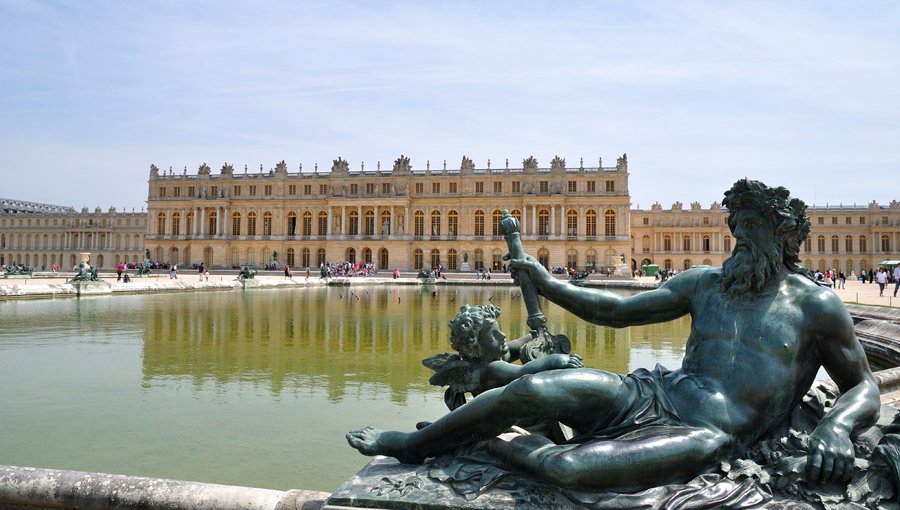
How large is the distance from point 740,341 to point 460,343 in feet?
3.72

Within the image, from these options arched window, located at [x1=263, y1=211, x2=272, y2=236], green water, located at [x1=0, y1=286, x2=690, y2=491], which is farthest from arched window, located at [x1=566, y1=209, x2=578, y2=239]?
green water, located at [x1=0, y1=286, x2=690, y2=491]

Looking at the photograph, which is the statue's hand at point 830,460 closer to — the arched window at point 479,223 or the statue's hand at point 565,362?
the statue's hand at point 565,362

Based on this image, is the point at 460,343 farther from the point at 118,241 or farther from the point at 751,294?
the point at 118,241

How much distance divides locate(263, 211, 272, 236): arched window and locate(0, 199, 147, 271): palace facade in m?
32.2

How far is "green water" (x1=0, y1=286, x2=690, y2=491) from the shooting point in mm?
4734

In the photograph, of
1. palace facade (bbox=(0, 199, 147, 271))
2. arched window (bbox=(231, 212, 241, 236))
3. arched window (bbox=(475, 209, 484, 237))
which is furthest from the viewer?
palace facade (bbox=(0, 199, 147, 271))

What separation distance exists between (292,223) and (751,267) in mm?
67638

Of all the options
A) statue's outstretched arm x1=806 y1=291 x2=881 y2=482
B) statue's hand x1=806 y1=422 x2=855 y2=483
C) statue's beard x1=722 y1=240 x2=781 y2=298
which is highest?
statue's beard x1=722 y1=240 x2=781 y2=298

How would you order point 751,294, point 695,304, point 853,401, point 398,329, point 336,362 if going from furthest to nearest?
point 398,329, point 336,362, point 695,304, point 751,294, point 853,401

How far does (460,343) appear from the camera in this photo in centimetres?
271

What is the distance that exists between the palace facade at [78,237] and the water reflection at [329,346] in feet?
270

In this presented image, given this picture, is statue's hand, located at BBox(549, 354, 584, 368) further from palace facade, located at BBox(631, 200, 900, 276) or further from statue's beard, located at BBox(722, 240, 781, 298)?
palace facade, located at BBox(631, 200, 900, 276)

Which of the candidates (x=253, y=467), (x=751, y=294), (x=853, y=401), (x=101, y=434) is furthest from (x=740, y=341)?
(x=101, y=434)

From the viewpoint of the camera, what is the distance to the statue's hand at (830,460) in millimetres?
2109
